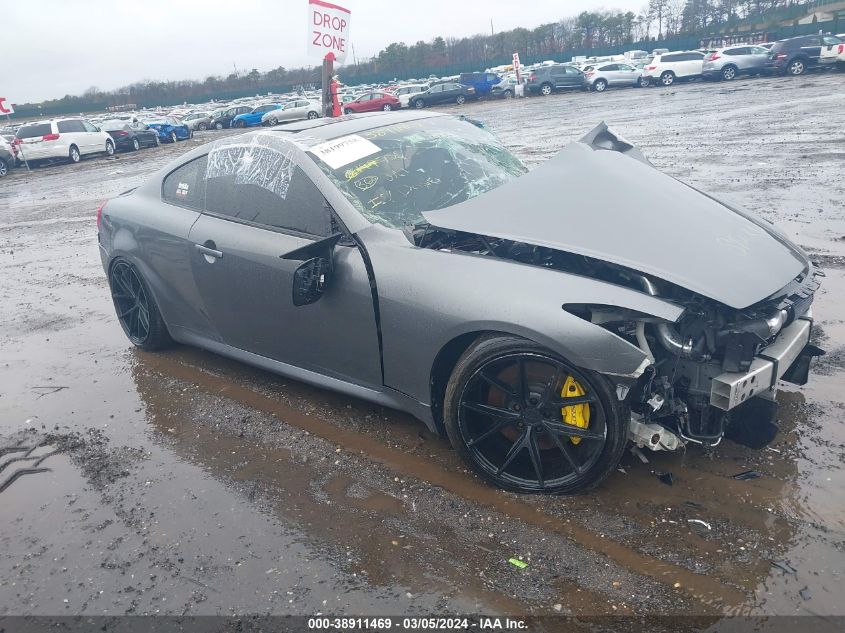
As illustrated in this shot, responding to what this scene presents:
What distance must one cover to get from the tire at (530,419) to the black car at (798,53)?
30749 mm

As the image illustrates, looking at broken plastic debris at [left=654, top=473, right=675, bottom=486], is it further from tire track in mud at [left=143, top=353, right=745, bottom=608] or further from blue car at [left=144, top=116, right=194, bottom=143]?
blue car at [left=144, top=116, right=194, bottom=143]

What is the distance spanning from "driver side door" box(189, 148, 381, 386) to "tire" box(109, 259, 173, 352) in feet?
2.69

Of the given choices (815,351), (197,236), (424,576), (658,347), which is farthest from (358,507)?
(815,351)

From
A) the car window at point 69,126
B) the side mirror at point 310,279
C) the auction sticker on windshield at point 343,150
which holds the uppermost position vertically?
the auction sticker on windshield at point 343,150

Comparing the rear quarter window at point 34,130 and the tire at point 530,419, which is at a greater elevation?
the rear quarter window at point 34,130

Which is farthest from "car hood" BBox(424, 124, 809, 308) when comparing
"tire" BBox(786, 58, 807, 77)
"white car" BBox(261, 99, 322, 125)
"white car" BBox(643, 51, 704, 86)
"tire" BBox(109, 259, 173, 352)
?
"white car" BBox(261, 99, 322, 125)

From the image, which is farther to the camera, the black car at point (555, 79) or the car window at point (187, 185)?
the black car at point (555, 79)

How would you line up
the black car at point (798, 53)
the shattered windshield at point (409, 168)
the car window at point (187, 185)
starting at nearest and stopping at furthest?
the shattered windshield at point (409, 168)
the car window at point (187, 185)
the black car at point (798, 53)

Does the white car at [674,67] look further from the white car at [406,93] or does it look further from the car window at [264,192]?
the car window at [264,192]

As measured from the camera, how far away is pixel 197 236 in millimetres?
4148

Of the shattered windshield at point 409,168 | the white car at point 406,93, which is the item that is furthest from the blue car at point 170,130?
the shattered windshield at point 409,168

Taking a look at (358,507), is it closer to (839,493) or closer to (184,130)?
(839,493)

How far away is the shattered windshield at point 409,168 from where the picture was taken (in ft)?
11.7

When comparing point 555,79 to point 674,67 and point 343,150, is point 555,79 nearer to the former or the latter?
point 674,67
